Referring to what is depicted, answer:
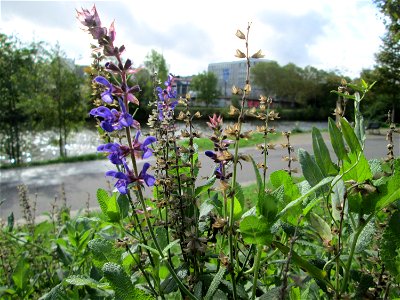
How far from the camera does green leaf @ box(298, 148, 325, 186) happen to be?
37.4 inches

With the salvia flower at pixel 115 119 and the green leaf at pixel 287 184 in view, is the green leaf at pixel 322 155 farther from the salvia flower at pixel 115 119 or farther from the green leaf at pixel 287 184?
the salvia flower at pixel 115 119

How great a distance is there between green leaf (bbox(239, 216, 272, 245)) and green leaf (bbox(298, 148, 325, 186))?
193 mm

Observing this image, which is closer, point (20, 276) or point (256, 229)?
point (256, 229)

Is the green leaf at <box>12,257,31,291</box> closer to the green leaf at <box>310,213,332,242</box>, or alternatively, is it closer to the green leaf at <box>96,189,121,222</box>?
the green leaf at <box>96,189,121,222</box>

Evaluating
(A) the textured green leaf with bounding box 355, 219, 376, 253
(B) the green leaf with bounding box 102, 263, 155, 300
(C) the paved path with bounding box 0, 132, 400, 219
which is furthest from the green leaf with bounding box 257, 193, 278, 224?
(C) the paved path with bounding box 0, 132, 400, 219

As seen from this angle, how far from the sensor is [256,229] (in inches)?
33.1

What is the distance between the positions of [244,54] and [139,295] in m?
0.73

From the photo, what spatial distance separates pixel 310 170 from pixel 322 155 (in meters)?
0.05

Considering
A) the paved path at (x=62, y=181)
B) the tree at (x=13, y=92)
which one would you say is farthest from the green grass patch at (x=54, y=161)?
the tree at (x=13, y=92)

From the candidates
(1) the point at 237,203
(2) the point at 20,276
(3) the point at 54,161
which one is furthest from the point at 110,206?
(3) the point at 54,161

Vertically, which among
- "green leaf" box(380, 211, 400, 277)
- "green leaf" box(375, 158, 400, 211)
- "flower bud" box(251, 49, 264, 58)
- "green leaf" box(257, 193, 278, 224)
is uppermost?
"flower bud" box(251, 49, 264, 58)

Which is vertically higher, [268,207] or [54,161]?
[268,207]

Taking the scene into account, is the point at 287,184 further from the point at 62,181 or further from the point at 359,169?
the point at 62,181

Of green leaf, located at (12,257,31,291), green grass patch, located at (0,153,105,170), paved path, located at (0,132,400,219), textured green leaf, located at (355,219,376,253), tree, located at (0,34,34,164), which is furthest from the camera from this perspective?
tree, located at (0,34,34,164)
